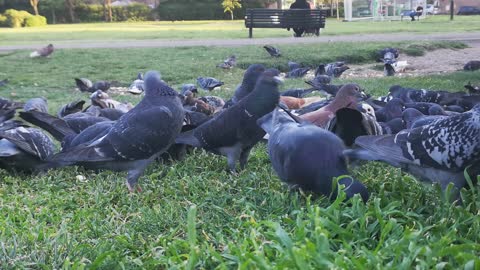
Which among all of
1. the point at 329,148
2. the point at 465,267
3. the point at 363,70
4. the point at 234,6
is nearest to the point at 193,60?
the point at 363,70

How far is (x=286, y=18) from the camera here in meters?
22.2

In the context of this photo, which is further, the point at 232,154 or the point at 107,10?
the point at 107,10

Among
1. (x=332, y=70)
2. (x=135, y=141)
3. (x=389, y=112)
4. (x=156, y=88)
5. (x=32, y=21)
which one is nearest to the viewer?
(x=135, y=141)

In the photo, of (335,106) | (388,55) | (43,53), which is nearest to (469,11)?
(388,55)

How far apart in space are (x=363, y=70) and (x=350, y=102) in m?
8.72

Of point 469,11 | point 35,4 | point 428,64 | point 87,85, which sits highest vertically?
point 35,4

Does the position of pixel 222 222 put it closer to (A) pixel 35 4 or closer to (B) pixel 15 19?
(B) pixel 15 19

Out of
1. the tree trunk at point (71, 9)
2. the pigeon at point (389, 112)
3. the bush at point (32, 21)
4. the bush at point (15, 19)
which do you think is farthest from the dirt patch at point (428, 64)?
the tree trunk at point (71, 9)

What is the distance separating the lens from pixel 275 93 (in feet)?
15.1

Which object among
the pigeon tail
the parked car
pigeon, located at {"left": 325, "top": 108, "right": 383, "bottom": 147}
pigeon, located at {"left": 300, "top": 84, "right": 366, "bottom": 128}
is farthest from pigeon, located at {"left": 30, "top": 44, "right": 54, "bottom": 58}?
the parked car

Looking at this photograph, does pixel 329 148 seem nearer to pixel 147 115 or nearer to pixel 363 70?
pixel 147 115

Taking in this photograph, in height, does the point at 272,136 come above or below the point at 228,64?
above

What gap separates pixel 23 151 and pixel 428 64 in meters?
11.9

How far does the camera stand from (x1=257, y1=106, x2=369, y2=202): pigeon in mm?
3410
